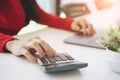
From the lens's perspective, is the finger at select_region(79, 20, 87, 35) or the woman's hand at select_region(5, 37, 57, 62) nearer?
the woman's hand at select_region(5, 37, 57, 62)

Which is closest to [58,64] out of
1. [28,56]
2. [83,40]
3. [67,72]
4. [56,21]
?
[67,72]

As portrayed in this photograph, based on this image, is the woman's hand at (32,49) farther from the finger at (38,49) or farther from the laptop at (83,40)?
the laptop at (83,40)

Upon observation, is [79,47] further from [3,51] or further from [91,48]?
[3,51]

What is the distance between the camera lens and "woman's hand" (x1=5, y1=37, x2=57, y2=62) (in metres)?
1.02

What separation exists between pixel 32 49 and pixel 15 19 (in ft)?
1.96

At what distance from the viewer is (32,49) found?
1057mm

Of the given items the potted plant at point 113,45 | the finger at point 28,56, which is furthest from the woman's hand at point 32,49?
the potted plant at point 113,45

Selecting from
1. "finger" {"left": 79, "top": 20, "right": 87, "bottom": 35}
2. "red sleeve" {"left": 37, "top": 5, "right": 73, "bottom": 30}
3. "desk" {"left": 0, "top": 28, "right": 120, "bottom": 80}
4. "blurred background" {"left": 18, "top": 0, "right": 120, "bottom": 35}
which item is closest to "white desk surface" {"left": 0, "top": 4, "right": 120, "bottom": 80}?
"desk" {"left": 0, "top": 28, "right": 120, "bottom": 80}

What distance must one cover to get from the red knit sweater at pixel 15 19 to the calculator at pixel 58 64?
1.89 ft

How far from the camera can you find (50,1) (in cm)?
279

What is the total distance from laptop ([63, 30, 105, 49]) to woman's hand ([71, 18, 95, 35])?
0.04 metres

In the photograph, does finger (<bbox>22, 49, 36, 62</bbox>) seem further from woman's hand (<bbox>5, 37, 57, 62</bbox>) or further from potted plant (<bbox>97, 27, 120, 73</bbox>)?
potted plant (<bbox>97, 27, 120, 73</bbox>)

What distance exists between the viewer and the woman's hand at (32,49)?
102cm

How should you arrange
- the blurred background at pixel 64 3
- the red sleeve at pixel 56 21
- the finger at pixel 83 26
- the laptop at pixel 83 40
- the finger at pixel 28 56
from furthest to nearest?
the blurred background at pixel 64 3 < the red sleeve at pixel 56 21 < the finger at pixel 83 26 < the laptop at pixel 83 40 < the finger at pixel 28 56
